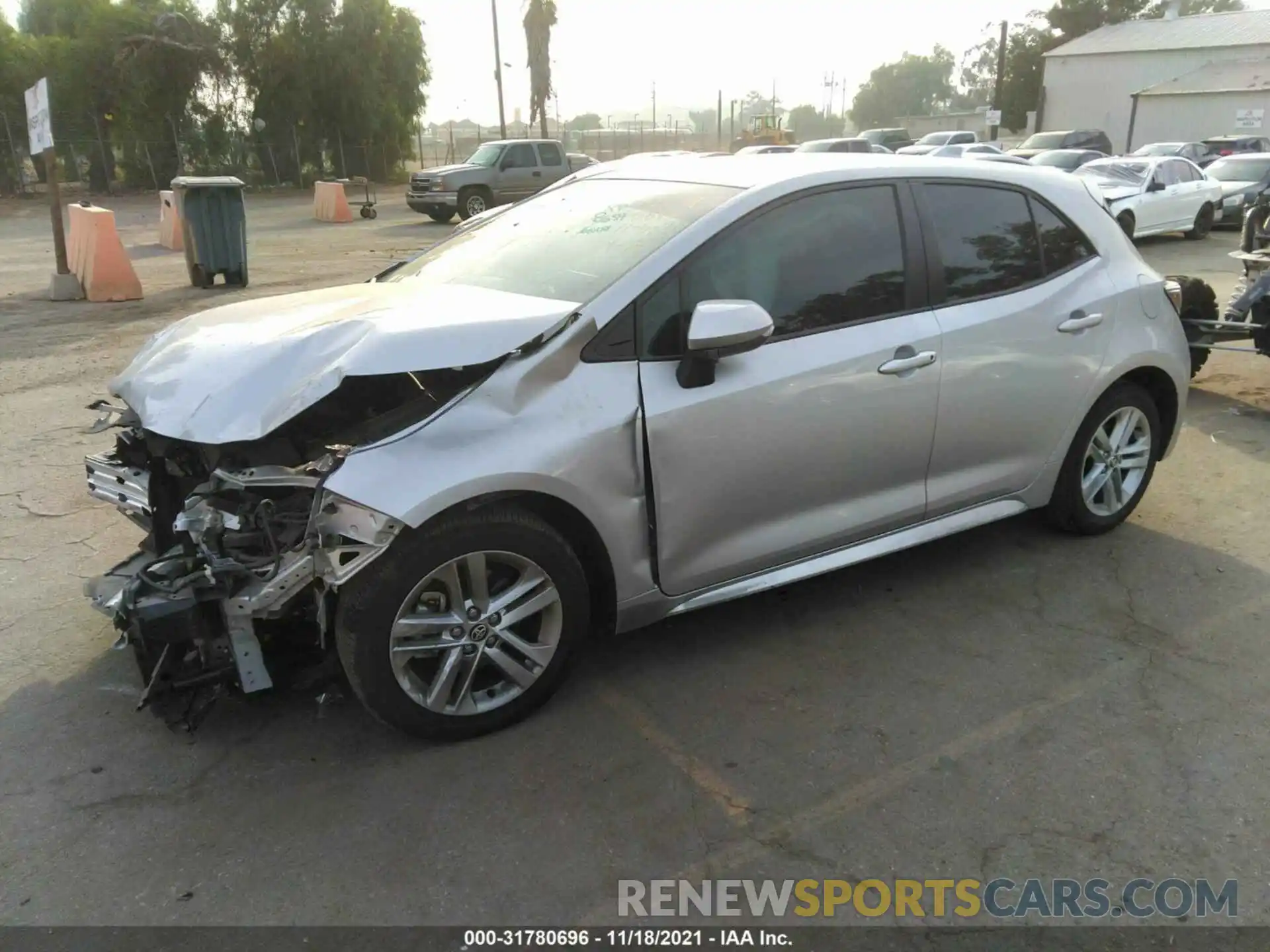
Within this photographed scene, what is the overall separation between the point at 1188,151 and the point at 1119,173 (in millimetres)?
11439

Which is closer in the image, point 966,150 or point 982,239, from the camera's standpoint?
point 982,239

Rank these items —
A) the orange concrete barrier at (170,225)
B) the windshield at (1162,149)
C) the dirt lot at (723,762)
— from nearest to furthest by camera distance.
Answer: the dirt lot at (723,762) < the orange concrete barrier at (170,225) < the windshield at (1162,149)

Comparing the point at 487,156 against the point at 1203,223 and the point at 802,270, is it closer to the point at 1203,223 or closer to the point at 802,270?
the point at 1203,223

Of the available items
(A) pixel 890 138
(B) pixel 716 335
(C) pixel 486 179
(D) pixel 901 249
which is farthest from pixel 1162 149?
(B) pixel 716 335

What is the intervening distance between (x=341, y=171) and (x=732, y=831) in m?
37.7

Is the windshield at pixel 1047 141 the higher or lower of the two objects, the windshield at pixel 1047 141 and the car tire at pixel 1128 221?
the higher

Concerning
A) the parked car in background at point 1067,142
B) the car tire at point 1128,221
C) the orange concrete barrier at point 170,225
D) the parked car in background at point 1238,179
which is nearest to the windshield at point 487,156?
the orange concrete barrier at point 170,225

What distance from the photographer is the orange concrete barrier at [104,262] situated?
38.0ft

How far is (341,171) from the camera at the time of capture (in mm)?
36625

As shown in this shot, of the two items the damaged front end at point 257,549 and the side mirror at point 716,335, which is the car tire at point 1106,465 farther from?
the damaged front end at point 257,549

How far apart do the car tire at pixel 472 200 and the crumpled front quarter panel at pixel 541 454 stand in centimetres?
2068

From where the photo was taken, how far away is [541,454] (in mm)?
3088
